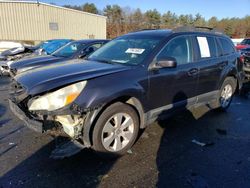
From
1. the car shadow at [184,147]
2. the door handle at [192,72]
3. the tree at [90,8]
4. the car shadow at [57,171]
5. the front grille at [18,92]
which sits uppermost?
the tree at [90,8]

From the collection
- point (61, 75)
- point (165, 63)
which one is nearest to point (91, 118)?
point (61, 75)

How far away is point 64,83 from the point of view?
9.71 feet

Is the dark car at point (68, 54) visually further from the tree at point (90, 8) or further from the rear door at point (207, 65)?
the tree at point (90, 8)

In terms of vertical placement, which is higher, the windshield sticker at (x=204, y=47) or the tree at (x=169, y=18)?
the tree at (x=169, y=18)

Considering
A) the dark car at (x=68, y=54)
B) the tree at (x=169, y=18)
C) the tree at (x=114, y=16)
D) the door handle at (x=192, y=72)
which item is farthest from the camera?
the tree at (x=169, y=18)

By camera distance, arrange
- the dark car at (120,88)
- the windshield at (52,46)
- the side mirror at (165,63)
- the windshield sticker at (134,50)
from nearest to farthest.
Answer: the dark car at (120,88)
the side mirror at (165,63)
the windshield sticker at (134,50)
the windshield at (52,46)

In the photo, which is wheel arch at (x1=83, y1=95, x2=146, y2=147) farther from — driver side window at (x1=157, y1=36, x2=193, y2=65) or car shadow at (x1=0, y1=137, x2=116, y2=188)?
driver side window at (x1=157, y1=36, x2=193, y2=65)

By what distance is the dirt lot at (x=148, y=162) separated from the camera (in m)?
2.93

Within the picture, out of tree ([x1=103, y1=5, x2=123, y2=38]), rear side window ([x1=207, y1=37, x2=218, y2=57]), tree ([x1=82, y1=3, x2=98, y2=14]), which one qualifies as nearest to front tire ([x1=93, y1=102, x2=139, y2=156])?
rear side window ([x1=207, y1=37, x2=218, y2=57])

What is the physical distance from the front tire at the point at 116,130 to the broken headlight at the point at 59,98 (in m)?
0.47

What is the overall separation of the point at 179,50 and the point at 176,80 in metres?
0.56

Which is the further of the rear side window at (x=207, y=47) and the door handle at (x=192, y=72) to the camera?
the rear side window at (x=207, y=47)

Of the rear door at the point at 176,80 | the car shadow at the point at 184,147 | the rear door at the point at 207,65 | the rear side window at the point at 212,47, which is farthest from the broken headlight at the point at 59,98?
the rear side window at the point at 212,47

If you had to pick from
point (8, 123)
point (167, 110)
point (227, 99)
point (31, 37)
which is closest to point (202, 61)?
point (167, 110)
